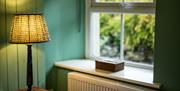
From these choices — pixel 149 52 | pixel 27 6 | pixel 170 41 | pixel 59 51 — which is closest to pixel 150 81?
pixel 170 41

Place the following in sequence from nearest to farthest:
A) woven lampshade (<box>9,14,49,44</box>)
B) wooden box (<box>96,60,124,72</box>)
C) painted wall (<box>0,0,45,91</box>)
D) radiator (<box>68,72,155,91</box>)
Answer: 1. woven lampshade (<box>9,14,49,44</box>)
2. radiator (<box>68,72,155,91</box>)
3. painted wall (<box>0,0,45,91</box>)
4. wooden box (<box>96,60,124,72</box>)

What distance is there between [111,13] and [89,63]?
1.82 ft

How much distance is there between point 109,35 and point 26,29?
1131 millimetres

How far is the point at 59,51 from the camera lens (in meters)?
2.89

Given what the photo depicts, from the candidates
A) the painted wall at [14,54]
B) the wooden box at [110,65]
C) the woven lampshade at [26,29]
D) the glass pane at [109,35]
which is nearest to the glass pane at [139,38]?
the glass pane at [109,35]

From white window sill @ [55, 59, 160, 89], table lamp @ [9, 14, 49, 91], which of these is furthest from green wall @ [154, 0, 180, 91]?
table lamp @ [9, 14, 49, 91]

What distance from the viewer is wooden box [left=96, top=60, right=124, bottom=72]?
2508mm

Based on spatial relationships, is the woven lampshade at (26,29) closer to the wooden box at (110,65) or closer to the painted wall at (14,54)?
the painted wall at (14,54)

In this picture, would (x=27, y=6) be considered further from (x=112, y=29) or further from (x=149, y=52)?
(x=149, y=52)

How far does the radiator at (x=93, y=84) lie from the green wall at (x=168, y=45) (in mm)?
190

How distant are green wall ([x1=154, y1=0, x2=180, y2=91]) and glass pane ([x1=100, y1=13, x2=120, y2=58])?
31.7 inches

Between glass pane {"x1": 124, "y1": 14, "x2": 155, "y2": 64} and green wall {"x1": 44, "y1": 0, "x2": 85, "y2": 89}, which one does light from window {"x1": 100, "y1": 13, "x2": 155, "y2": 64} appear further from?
green wall {"x1": 44, "y1": 0, "x2": 85, "y2": 89}

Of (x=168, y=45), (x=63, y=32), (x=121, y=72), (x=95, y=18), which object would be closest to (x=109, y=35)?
(x=95, y=18)

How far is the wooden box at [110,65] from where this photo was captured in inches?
98.7
